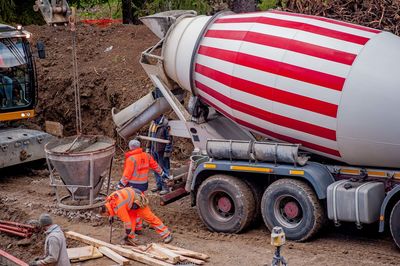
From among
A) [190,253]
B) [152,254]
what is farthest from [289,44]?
[152,254]

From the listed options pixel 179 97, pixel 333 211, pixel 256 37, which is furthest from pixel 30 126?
pixel 333 211

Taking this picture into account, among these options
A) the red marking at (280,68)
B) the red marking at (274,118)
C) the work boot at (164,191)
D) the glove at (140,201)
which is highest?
the red marking at (280,68)

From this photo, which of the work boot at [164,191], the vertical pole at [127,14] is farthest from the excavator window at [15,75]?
the vertical pole at [127,14]

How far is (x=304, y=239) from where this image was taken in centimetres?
1033

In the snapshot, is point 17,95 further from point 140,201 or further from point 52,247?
point 52,247

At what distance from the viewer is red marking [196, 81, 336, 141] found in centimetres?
987

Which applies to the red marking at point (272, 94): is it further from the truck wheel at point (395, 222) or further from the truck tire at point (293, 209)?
the truck wheel at point (395, 222)

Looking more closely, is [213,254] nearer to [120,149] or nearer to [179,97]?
[179,97]

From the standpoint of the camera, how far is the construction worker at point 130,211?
10358 mm

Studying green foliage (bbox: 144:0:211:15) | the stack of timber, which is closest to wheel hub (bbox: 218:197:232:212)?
the stack of timber

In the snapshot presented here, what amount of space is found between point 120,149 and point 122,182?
5.43 meters

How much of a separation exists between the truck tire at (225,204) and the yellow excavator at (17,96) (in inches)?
197

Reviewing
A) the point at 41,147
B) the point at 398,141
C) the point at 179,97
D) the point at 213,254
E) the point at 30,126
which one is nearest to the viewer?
the point at 398,141

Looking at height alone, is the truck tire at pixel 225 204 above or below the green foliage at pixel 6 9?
below
